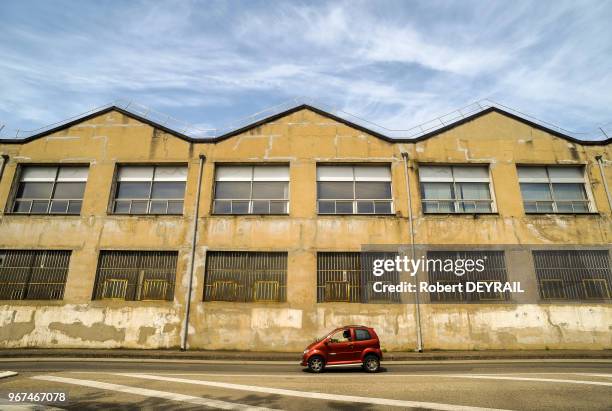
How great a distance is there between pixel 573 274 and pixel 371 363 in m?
11.1

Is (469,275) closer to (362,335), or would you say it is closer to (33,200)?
(362,335)

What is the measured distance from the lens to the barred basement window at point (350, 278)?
14773 millimetres

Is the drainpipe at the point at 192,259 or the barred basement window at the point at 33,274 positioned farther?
the barred basement window at the point at 33,274

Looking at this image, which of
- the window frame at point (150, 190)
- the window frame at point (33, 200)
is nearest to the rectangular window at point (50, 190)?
the window frame at point (33, 200)

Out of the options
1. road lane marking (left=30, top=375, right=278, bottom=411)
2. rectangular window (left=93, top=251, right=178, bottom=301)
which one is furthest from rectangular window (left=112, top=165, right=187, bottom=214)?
road lane marking (left=30, top=375, right=278, bottom=411)

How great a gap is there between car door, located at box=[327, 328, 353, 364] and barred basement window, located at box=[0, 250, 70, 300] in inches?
480

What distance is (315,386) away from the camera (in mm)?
8102

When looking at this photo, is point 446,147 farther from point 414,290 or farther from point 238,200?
point 238,200

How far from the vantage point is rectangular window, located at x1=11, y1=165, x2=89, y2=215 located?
1650cm

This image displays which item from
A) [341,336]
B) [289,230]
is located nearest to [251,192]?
[289,230]

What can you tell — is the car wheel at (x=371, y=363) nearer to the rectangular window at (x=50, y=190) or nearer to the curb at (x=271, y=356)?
the curb at (x=271, y=356)

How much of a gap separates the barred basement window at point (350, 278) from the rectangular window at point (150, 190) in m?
7.42

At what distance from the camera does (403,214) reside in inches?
624

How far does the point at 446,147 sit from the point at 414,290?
727 centimetres
